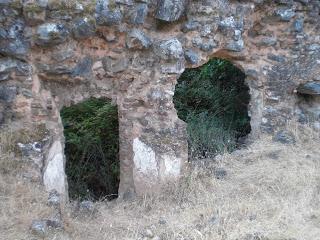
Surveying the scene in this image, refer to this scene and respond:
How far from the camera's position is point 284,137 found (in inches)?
270

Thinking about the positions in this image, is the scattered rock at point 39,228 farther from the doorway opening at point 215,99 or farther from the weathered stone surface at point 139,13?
the doorway opening at point 215,99

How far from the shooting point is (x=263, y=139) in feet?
22.5

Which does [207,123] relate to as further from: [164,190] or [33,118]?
[33,118]

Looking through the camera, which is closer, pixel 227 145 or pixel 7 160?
pixel 7 160

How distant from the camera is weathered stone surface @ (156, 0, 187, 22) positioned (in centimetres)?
549

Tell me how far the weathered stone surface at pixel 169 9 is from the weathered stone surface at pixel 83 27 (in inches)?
33.1

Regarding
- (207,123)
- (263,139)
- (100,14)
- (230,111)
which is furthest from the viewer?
(230,111)

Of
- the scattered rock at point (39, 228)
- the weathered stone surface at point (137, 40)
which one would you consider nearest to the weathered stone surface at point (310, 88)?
the weathered stone surface at point (137, 40)

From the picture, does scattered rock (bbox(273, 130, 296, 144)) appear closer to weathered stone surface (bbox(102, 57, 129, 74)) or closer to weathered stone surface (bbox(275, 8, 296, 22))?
weathered stone surface (bbox(275, 8, 296, 22))

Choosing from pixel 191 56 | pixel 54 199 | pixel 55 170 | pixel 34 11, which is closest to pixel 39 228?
pixel 54 199

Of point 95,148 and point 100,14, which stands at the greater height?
point 100,14

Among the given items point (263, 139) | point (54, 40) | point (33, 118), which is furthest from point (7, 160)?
point (263, 139)

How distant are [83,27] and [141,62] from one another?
2.76 feet

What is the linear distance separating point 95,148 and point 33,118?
2.91 meters
